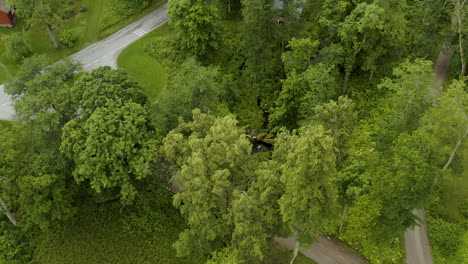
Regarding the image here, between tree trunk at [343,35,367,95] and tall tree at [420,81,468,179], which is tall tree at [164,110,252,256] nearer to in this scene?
tall tree at [420,81,468,179]

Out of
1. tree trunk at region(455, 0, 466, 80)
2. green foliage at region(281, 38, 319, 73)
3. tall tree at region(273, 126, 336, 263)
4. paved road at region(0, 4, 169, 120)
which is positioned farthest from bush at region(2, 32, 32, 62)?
tree trunk at region(455, 0, 466, 80)

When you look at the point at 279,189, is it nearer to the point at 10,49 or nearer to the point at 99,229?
the point at 99,229

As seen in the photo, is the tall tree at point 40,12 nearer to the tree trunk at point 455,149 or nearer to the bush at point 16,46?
the bush at point 16,46

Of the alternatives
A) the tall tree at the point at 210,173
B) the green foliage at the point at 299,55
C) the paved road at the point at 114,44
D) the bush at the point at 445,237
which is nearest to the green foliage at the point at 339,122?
the tall tree at the point at 210,173

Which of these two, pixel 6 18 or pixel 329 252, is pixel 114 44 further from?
pixel 329 252

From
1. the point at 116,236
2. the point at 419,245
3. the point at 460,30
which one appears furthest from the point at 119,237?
the point at 460,30

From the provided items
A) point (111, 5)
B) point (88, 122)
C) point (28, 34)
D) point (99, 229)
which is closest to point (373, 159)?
point (88, 122)

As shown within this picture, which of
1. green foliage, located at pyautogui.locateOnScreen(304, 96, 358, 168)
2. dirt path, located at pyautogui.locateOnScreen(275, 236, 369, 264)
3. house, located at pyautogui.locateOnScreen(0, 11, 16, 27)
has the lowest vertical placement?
dirt path, located at pyautogui.locateOnScreen(275, 236, 369, 264)
